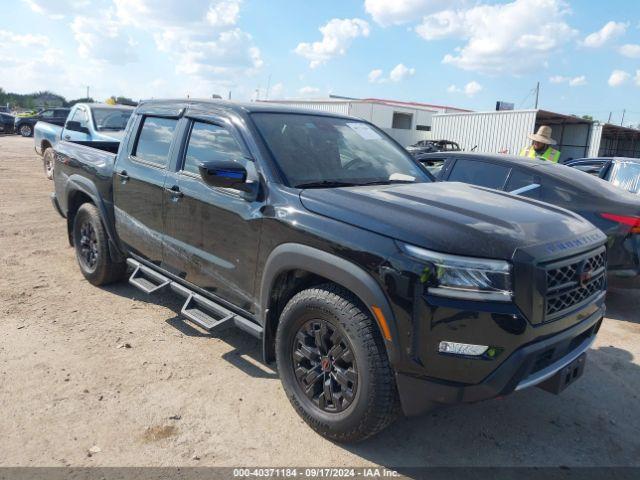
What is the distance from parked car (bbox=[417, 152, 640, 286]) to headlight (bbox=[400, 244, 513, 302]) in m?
2.64

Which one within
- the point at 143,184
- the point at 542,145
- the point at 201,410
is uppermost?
the point at 542,145

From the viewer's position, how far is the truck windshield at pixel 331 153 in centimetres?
334

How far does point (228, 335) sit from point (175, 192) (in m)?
1.30

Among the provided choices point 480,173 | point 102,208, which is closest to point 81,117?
point 102,208

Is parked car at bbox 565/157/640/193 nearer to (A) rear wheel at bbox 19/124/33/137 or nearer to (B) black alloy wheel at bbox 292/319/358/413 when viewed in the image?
(B) black alloy wheel at bbox 292/319/358/413

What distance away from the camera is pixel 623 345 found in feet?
14.9

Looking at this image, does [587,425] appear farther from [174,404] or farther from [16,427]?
[16,427]

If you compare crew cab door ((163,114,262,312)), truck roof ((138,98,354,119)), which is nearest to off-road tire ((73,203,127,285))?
crew cab door ((163,114,262,312))

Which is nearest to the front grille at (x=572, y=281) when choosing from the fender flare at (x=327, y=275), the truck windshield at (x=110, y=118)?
the fender flare at (x=327, y=275)

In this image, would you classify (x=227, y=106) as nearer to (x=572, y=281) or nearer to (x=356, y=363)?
(x=356, y=363)

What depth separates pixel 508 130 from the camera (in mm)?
23469

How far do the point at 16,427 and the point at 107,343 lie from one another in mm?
1146

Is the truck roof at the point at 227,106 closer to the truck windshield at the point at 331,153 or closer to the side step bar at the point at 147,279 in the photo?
the truck windshield at the point at 331,153

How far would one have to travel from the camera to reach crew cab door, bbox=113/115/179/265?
414 centimetres
